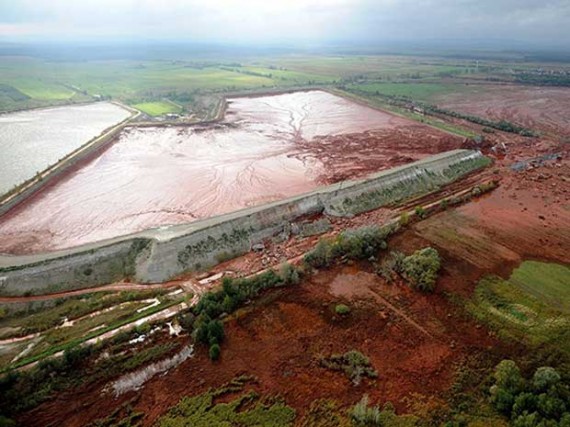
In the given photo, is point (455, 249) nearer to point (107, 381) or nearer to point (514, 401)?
point (514, 401)

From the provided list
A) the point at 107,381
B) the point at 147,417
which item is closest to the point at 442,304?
the point at 147,417

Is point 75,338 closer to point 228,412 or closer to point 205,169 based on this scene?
point 228,412

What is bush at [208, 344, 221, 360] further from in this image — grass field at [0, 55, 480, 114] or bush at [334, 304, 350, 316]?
grass field at [0, 55, 480, 114]

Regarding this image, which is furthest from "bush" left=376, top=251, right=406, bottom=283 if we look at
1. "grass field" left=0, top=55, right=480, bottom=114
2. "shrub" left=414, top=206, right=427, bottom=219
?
"grass field" left=0, top=55, right=480, bottom=114

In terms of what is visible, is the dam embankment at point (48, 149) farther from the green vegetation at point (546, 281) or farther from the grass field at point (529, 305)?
the green vegetation at point (546, 281)

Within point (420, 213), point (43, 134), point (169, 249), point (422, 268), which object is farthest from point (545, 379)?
point (43, 134)

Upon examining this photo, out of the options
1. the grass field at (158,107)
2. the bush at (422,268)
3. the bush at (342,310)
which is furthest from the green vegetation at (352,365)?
the grass field at (158,107)
